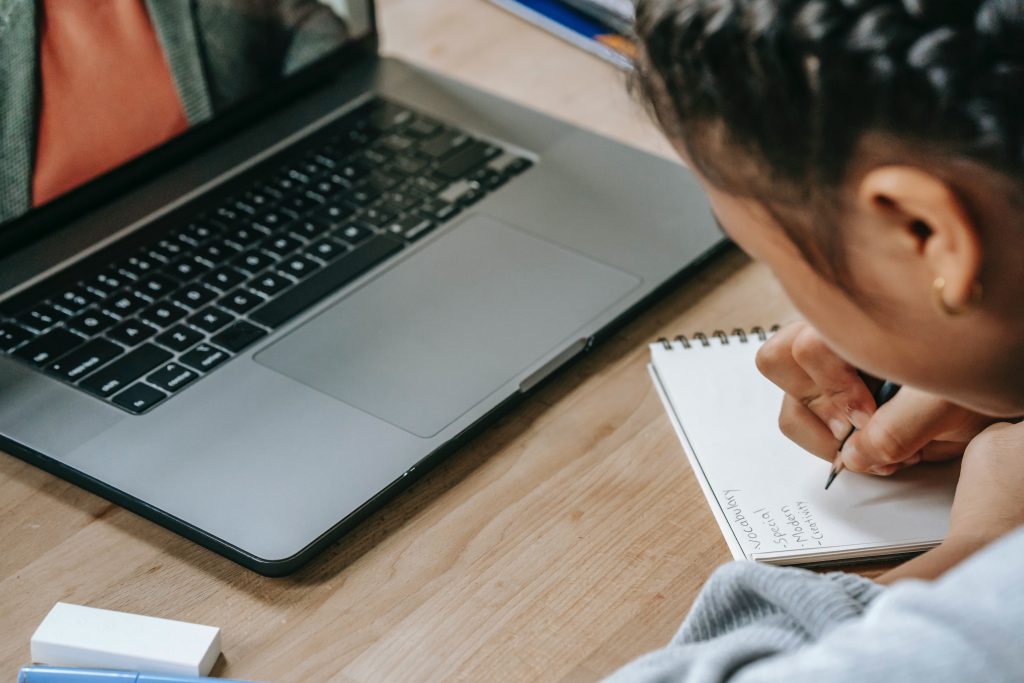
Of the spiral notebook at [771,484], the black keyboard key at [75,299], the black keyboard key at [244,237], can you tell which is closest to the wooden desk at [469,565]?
the spiral notebook at [771,484]

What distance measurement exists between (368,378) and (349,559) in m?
0.13

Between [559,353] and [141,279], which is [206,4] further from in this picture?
[559,353]

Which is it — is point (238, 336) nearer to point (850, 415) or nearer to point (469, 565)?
point (469, 565)

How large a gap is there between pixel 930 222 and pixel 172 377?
0.45m

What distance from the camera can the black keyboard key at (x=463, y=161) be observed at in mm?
895

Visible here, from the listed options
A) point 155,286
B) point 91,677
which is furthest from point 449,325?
point 91,677

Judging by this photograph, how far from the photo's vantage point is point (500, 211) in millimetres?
860

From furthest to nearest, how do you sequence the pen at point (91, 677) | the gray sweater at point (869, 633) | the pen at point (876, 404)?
the pen at point (876, 404), the pen at point (91, 677), the gray sweater at point (869, 633)

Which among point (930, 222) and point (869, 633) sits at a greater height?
point (930, 222)

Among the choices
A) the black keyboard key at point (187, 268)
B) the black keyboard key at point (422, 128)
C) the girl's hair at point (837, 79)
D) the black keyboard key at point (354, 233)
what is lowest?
the black keyboard key at point (354, 233)

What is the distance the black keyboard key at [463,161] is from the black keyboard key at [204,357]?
9.6 inches

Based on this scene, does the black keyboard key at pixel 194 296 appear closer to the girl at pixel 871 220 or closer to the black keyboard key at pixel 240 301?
the black keyboard key at pixel 240 301

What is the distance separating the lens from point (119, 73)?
2.90ft

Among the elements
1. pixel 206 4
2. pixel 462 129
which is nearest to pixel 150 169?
pixel 206 4
